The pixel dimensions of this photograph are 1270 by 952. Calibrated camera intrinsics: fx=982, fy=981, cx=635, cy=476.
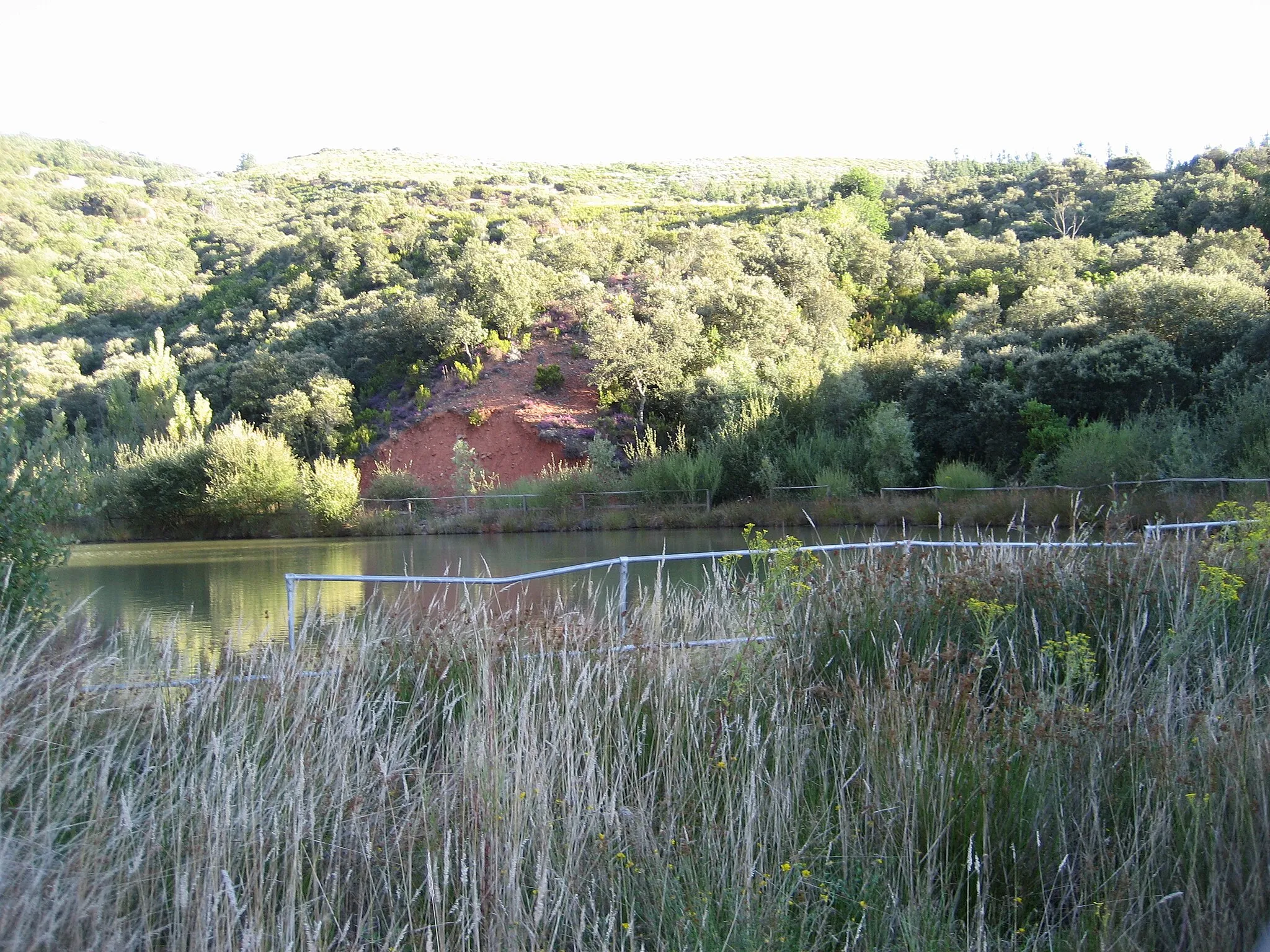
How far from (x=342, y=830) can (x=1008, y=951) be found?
6.86ft

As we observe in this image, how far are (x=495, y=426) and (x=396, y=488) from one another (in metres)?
6.67

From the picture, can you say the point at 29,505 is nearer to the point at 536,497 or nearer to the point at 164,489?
the point at 536,497

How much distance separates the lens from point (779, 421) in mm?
31406

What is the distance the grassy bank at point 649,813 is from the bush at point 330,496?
28.8 metres

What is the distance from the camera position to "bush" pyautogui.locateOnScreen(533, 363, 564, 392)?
41.1 metres

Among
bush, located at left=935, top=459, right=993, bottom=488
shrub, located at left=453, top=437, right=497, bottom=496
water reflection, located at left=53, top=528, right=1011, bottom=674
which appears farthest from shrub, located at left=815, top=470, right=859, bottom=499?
shrub, located at left=453, top=437, right=497, bottom=496

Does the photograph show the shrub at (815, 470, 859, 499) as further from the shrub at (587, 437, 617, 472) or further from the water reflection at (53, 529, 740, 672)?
the shrub at (587, 437, 617, 472)

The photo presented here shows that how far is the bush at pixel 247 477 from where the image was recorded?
3300 cm

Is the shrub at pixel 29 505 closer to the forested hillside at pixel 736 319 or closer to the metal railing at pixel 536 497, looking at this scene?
the forested hillside at pixel 736 319

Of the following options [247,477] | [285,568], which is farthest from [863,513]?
[247,477]

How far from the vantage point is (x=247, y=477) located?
3309cm

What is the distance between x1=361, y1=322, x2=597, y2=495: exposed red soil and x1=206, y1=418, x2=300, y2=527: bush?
4639 millimetres

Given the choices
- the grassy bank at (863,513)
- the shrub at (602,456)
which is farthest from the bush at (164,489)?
the shrub at (602,456)

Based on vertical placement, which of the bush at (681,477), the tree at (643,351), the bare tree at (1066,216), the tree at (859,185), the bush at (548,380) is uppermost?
the tree at (859,185)
